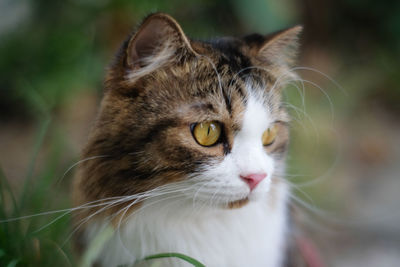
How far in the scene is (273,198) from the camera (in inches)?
51.2

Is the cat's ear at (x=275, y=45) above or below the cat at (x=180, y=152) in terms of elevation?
above

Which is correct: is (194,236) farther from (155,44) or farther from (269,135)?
(155,44)

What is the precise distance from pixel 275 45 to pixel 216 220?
539mm

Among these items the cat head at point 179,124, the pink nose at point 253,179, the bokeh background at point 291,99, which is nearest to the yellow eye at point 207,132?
the cat head at point 179,124

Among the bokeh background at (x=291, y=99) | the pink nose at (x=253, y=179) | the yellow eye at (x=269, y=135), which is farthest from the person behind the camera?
the bokeh background at (x=291, y=99)

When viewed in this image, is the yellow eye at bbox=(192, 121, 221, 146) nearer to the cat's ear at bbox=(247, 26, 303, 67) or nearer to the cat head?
the cat head

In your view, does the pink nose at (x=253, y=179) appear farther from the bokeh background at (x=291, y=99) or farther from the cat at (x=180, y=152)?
the bokeh background at (x=291, y=99)

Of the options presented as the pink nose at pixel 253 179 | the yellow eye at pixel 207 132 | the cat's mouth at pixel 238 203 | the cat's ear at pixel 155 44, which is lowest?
the cat's mouth at pixel 238 203

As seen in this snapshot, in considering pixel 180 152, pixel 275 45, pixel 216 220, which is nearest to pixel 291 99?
pixel 275 45

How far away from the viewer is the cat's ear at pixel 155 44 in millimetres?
1039

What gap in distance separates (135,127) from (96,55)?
1.98 metres

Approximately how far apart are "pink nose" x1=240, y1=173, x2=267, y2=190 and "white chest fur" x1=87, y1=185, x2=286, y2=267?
0.38 ft

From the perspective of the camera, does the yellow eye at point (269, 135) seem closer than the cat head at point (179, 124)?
Result: No

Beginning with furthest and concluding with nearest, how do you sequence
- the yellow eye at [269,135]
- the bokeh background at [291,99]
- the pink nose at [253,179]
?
the bokeh background at [291,99] < the yellow eye at [269,135] < the pink nose at [253,179]
